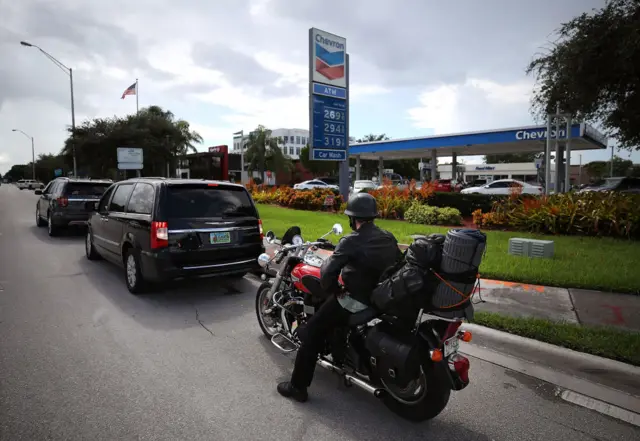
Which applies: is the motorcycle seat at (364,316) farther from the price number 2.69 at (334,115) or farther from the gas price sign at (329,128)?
the price number 2.69 at (334,115)

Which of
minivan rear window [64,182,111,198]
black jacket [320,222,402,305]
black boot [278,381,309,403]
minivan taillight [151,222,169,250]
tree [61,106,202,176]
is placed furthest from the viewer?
tree [61,106,202,176]

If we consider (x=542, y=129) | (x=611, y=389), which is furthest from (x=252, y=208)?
(x=542, y=129)

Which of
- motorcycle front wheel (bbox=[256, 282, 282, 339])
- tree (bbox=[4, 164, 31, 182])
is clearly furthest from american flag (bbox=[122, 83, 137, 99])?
tree (bbox=[4, 164, 31, 182])

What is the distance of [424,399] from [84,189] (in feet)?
40.4

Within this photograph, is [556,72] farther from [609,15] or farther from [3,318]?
[3,318]

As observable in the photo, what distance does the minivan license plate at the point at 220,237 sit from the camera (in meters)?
5.96

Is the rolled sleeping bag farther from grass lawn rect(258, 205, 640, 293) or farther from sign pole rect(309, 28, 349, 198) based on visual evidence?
sign pole rect(309, 28, 349, 198)

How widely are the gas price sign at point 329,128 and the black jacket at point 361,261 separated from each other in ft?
31.8

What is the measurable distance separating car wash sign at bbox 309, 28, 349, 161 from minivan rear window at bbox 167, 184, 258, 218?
20.6ft

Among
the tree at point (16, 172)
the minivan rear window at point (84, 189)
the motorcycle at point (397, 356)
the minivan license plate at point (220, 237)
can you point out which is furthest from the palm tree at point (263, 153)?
the tree at point (16, 172)

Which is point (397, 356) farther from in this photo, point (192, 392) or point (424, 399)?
point (192, 392)

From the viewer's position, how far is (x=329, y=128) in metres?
12.8

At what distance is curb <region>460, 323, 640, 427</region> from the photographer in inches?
130

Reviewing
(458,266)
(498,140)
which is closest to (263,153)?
(498,140)
